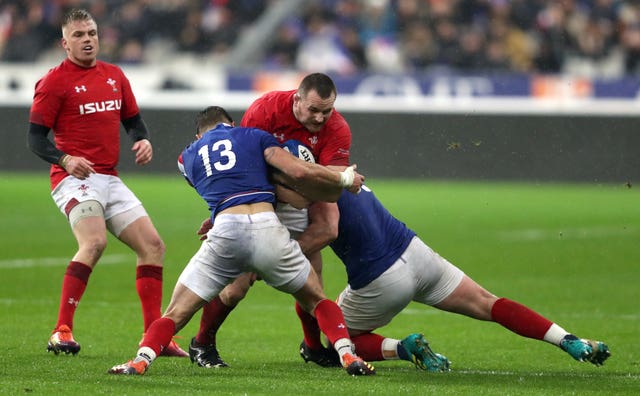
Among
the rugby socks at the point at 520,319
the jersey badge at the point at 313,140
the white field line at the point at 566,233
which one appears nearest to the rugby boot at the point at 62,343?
the jersey badge at the point at 313,140

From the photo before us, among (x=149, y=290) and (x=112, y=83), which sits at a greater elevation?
(x=112, y=83)

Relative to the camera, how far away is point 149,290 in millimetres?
8414

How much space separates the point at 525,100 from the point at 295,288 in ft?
57.6

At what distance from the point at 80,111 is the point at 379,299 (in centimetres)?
246

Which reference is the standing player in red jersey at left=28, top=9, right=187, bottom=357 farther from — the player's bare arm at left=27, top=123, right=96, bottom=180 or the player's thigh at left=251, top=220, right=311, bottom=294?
the player's thigh at left=251, top=220, right=311, bottom=294

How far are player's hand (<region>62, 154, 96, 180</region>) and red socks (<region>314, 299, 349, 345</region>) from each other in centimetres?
189

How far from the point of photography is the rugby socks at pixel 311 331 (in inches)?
308

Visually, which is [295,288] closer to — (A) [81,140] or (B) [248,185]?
(B) [248,185]

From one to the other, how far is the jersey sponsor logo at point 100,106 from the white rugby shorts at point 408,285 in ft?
7.22

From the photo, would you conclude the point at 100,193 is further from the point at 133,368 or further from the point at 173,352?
the point at 133,368

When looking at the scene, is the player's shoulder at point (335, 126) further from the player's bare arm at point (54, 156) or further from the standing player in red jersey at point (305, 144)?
the player's bare arm at point (54, 156)

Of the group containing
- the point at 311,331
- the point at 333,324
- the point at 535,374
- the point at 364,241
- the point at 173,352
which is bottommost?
the point at 173,352

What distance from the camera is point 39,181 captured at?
26.0 m

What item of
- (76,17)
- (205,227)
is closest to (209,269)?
(205,227)
